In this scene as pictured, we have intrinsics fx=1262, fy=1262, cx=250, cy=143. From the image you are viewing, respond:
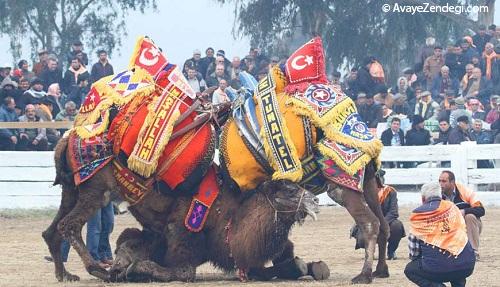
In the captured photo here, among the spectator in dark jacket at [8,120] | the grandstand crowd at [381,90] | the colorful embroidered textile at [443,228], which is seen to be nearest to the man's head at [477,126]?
the grandstand crowd at [381,90]

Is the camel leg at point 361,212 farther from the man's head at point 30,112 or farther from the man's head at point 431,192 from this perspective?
the man's head at point 30,112

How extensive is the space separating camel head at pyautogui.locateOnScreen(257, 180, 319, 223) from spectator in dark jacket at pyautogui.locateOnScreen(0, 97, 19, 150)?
955cm

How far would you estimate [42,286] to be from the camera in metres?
11.3

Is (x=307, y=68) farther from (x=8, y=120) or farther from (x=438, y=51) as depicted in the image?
(x=438, y=51)

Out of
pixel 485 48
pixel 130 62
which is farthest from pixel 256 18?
pixel 130 62

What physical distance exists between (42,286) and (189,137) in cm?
190

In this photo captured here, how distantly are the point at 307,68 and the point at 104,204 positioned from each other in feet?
7.44

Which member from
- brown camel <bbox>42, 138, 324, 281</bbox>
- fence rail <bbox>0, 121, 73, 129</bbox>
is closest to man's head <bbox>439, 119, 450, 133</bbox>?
fence rail <bbox>0, 121, 73, 129</bbox>

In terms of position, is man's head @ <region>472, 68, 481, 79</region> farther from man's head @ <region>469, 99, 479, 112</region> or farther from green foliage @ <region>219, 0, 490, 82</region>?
green foliage @ <region>219, 0, 490, 82</region>

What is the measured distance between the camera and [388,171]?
818 inches

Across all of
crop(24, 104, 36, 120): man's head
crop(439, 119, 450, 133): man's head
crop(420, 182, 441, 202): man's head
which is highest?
crop(420, 182, 441, 202): man's head

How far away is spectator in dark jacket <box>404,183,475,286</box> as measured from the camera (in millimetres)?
9938

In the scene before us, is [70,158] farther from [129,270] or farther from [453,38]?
[453,38]

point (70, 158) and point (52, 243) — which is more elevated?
point (70, 158)
